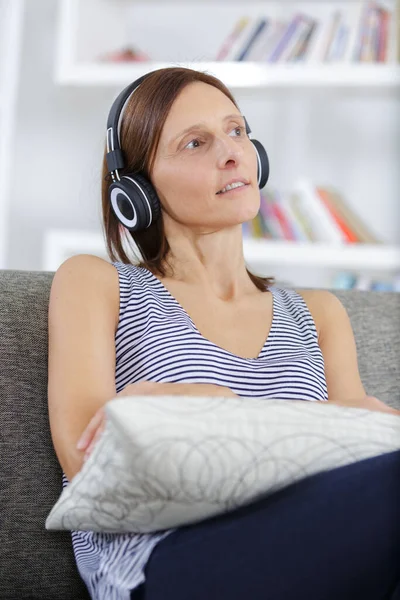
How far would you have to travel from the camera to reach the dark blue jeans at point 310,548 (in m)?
0.74

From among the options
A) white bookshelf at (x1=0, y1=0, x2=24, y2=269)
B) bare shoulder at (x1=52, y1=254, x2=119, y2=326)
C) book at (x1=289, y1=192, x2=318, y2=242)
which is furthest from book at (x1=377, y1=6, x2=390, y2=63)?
bare shoulder at (x1=52, y1=254, x2=119, y2=326)

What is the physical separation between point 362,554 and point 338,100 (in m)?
2.48

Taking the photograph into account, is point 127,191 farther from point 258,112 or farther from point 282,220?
point 258,112

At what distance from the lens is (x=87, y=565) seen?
1.02 meters

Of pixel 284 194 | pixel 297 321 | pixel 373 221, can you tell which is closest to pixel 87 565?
pixel 297 321

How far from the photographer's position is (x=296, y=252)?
2734 millimetres

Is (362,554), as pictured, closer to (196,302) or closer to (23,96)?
(196,302)

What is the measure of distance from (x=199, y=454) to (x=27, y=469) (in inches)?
17.0

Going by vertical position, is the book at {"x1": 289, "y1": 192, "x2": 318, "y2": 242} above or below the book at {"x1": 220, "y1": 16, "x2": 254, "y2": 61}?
below

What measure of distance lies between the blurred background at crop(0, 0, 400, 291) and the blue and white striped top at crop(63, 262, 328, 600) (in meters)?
1.51

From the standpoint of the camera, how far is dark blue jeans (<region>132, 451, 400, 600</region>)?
74 cm

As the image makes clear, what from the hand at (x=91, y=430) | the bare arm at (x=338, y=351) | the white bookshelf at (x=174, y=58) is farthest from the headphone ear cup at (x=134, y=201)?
the white bookshelf at (x=174, y=58)

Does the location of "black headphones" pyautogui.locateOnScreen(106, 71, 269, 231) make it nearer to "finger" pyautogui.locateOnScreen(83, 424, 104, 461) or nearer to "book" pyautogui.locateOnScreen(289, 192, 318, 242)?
"finger" pyautogui.locateOnScreen(83, 424, 104, 461)

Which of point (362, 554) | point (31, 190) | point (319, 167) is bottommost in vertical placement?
point (31, 190)
